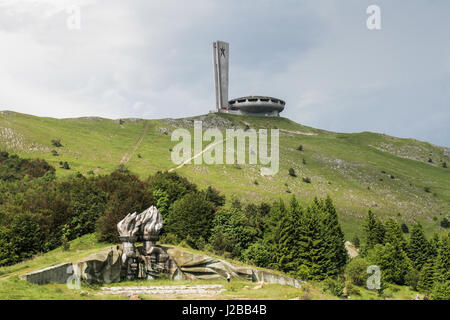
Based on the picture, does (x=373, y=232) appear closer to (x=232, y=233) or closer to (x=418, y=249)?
(x=418, y=249)

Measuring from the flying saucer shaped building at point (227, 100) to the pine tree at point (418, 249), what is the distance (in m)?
132

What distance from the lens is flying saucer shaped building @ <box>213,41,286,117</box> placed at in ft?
598

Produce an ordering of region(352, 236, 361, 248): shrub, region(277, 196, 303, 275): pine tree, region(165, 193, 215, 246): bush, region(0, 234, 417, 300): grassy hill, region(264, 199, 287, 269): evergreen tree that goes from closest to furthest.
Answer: region(0, 234, 417, 300): grassy hill < region(277, 196, 303, 275): pine tree < region(264, 199, 287, 269): evergreen tree < region(165, 193, 215, 246): bush < region(352, 236, 361, 248): shrub

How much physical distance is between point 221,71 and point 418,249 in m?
138

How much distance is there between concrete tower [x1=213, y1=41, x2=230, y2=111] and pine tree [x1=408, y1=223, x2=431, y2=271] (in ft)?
438

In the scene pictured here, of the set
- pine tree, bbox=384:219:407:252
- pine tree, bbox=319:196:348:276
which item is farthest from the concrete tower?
pine tree, bbox=384:219:407:252

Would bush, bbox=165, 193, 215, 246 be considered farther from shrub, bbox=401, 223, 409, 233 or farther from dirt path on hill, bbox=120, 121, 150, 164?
dirt path on hill, bbox=120, 121, 150, 164

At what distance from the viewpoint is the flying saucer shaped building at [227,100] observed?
182125mm

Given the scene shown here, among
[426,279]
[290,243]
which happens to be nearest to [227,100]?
[290,243]

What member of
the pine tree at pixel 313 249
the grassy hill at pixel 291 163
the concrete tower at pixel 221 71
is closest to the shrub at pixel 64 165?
the grassy hill at pixel 291 163

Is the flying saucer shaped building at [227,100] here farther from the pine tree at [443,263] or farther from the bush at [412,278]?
the pine tree at [443,263]

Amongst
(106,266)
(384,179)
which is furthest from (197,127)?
(106,266)
